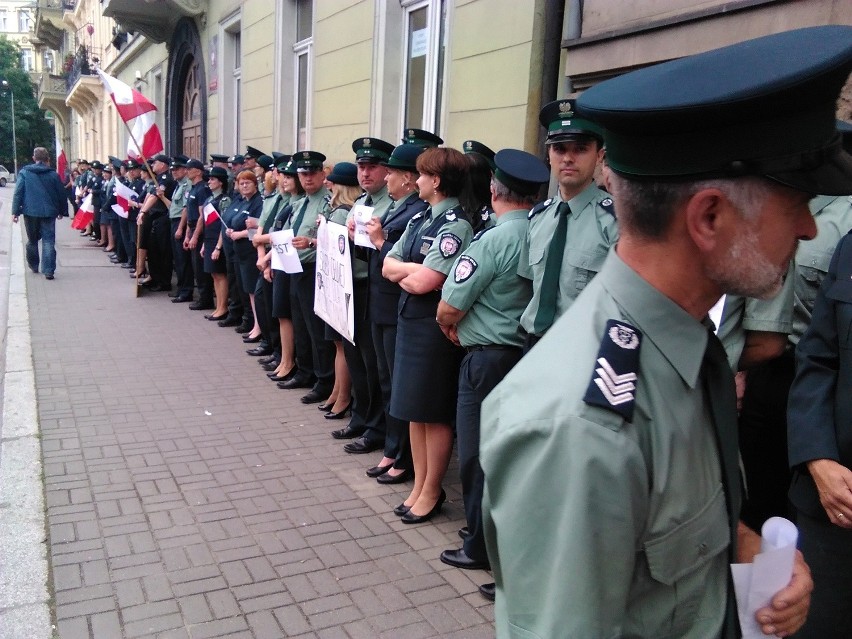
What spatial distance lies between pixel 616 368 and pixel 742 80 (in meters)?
0.45

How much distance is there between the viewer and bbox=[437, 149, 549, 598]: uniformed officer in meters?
3.48

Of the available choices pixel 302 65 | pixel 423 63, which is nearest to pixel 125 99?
pixel 302 65

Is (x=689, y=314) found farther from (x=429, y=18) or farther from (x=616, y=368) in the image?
(x=429, y=18)

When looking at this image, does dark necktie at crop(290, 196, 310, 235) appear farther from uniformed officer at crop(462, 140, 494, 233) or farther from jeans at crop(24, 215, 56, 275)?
jeans at crop(24, 215, 56, 275)

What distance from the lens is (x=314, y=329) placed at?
244 inches

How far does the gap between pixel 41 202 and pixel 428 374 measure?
1020cm

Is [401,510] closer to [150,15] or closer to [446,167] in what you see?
[446,167]

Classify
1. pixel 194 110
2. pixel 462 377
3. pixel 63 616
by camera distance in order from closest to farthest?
pixel 63 616 → pixel 462 377 → pixel 194 110

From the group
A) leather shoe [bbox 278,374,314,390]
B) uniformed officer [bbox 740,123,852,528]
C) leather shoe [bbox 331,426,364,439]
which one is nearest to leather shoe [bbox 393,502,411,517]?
leather shoe [bbox 331,426,364,439]

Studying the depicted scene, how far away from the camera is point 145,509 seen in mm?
4105

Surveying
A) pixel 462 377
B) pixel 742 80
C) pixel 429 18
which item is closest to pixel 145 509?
pixel 462 377

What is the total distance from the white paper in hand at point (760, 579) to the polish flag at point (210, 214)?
8.33 meters

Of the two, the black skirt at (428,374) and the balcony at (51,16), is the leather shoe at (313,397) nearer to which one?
the black skirt at (428,374)

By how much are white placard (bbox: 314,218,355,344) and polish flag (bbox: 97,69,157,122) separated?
6321 mm
